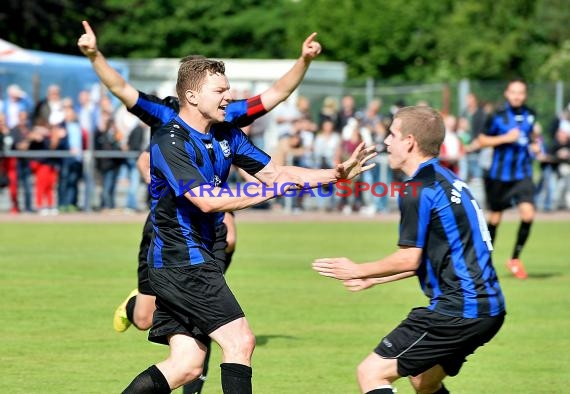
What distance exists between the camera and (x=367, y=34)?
50438mm

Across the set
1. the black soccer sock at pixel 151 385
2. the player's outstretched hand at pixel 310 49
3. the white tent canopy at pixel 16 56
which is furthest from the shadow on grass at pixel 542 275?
the white tent canopy at pixel 16 56

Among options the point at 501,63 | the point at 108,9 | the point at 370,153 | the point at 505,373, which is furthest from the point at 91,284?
the point at 501,63

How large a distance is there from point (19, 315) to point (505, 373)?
4.71 meters

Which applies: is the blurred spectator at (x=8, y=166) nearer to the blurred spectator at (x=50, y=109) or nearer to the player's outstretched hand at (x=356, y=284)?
the blurred spectator at (x=50, y=109)

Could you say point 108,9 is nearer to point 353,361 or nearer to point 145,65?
point 145,65

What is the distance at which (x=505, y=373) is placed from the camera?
9062 mm

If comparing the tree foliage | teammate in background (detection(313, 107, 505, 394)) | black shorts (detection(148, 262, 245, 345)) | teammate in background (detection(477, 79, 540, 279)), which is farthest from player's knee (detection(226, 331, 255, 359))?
the tree foliage

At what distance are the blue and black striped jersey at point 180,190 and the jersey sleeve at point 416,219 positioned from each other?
1054 millimetres

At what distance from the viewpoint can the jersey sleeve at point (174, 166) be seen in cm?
640

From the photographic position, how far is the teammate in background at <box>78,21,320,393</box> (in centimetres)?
778

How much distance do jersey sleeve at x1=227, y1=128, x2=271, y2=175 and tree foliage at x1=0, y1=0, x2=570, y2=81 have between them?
3716 centimetres

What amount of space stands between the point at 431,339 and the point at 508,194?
8704mm

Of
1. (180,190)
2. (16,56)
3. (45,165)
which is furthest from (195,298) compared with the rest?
(16,56)

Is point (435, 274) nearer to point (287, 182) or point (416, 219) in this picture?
point (416, 219)
